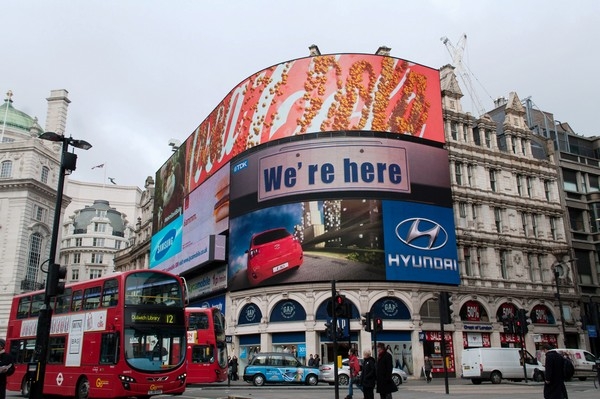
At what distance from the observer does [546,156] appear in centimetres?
5294

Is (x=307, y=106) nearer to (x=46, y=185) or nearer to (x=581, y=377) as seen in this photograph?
(x=581, y=377)

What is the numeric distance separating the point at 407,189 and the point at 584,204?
21.8 metres

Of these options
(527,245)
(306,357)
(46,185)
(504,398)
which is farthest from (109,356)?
(46,185)

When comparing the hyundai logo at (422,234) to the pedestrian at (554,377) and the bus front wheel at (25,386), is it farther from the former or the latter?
the pedestrian at (554,377)

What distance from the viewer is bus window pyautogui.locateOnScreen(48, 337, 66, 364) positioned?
2039 centimetres

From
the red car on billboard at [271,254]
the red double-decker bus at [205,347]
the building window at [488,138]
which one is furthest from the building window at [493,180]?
the red double-decker bus at [205,347]

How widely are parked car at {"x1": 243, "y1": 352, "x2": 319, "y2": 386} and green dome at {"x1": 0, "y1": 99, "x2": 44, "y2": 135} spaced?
65.1 meters

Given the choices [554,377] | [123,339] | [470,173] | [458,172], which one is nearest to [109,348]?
[123,339]

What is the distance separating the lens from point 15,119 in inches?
3324

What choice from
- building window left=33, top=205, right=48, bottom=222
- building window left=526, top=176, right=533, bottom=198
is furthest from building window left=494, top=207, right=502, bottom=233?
building window left=33, top=205, right=48, bottom=222

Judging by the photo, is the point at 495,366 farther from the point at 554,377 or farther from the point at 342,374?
the point at 554,377

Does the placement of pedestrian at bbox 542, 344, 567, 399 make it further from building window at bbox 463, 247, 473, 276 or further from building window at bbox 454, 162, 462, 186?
building window at bbox 454, 162, 462, 186

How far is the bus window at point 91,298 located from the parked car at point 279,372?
1462 cm

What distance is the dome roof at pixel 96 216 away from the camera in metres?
107
